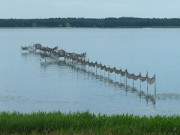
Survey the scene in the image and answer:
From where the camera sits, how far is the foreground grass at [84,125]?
10578 mm

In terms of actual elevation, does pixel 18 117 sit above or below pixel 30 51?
above

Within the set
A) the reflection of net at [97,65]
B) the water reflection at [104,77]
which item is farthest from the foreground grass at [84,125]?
the reflection of net at [97,65]

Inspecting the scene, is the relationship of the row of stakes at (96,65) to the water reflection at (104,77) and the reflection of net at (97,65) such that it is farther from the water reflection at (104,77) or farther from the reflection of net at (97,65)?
the water reflection at (104,77)

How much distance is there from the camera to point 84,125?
11516mm

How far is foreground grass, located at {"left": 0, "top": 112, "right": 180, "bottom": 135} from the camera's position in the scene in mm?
10578

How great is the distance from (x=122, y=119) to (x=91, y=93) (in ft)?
99.0

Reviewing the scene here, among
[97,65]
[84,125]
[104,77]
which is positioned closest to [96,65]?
[97,65]

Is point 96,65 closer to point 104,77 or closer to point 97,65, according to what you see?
point 97,65

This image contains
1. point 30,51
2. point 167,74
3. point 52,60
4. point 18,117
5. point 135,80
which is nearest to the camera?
point 18,117

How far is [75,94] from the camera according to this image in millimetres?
41500

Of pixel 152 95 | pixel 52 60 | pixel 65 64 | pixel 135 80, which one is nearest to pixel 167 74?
pixel 135 80

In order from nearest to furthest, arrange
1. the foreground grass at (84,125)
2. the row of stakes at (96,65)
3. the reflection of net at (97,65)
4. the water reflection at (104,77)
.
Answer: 1. the foreground grass at (84,125)
2. the water reflection at (104,77)
3. the reflection of net at (97,65)
4. the row of stakes at (96,65)

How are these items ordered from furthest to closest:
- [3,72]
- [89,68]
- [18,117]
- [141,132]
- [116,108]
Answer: [89,68] < [3,72] < [116,108] < [18,117] < [141,132]

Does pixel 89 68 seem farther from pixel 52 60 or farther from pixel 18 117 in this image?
pixel 18 117
